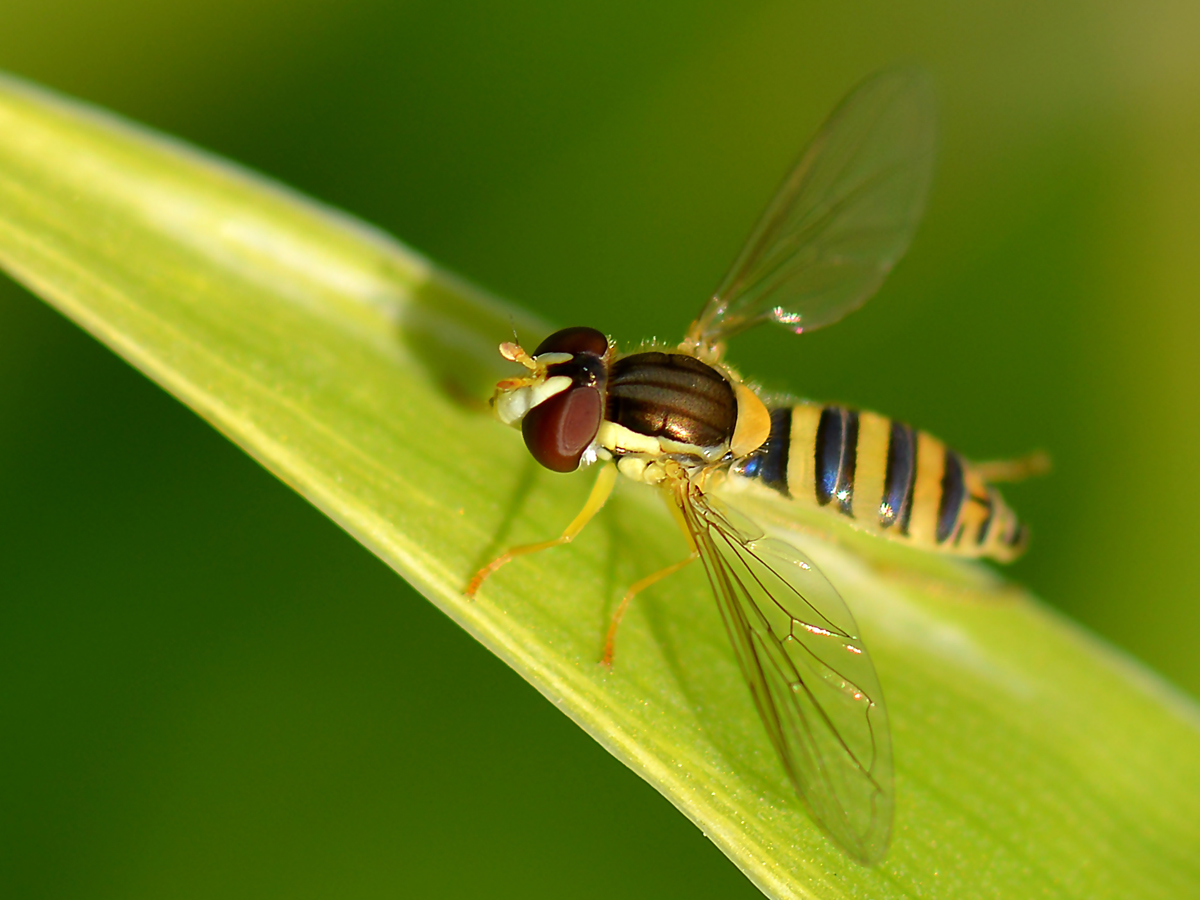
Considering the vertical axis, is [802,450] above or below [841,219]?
below

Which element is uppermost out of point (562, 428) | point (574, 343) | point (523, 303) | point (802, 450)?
point (523, 303)

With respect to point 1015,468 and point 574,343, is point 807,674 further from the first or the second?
point 1015,468

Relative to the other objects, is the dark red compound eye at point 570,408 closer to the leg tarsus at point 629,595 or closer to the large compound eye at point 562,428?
the large compound eye at point 562,428

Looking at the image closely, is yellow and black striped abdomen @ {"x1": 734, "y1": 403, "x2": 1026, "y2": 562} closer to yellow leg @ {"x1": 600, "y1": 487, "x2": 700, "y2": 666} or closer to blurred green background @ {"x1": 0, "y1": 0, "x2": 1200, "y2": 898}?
yellow leg @ {"x1": 600, "y1": 487, "x2": 700, "y2": 666}

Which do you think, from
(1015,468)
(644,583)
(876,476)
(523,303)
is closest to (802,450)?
(876,476)

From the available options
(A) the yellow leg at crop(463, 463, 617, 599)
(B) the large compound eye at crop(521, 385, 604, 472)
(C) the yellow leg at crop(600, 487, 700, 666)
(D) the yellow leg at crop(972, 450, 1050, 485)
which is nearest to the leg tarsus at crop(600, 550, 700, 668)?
(C) the yellow leg at crop(600, 487, 700, 666)

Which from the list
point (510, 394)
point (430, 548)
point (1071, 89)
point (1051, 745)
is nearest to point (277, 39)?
point (510, 394)

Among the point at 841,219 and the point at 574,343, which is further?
the point at 841,219

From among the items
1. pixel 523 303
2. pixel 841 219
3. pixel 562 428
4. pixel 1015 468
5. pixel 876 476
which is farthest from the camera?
pixel 523 303
